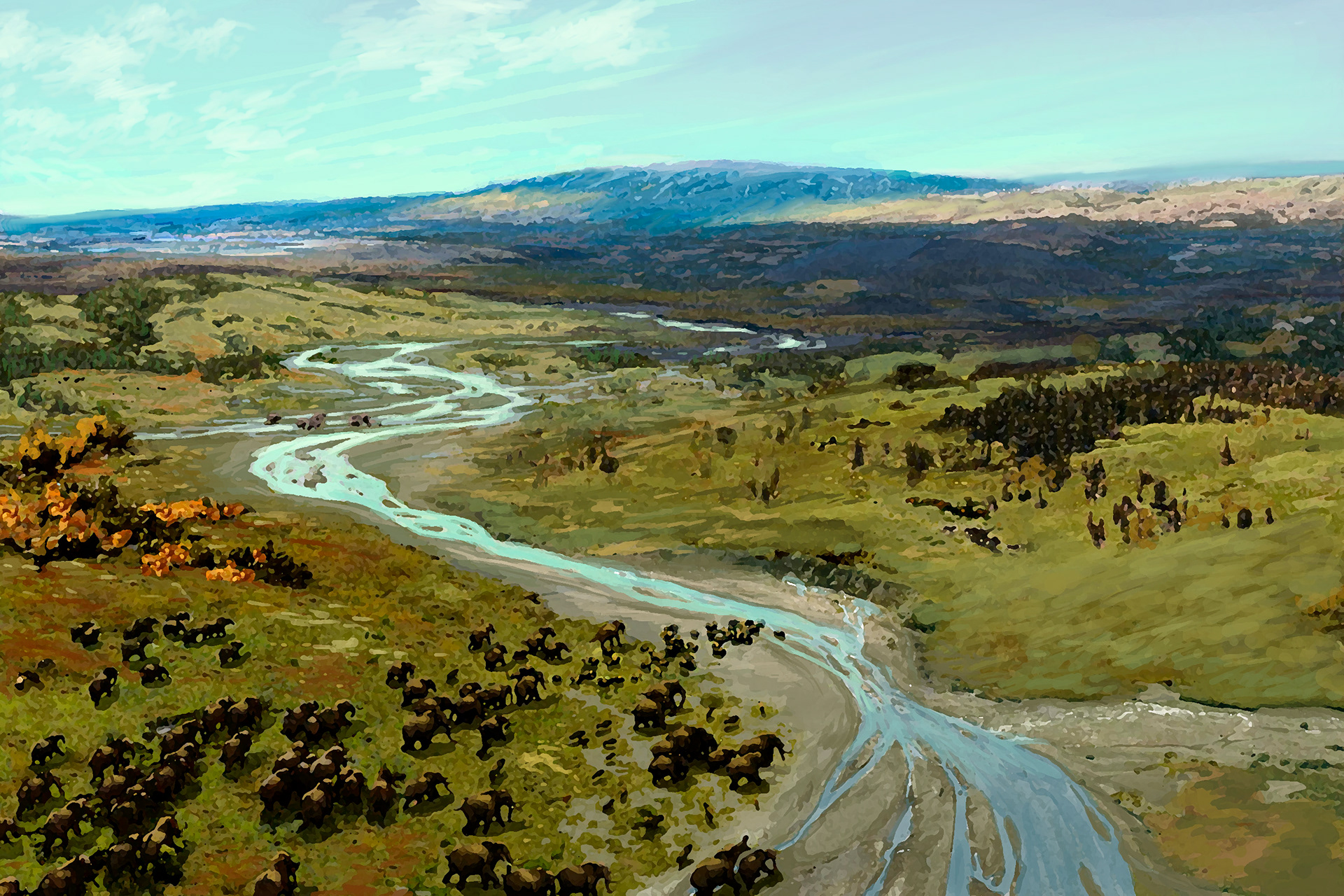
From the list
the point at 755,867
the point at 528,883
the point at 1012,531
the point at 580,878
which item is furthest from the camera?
the point at 1012,531

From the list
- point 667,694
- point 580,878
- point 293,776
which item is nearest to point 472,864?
point 580,878

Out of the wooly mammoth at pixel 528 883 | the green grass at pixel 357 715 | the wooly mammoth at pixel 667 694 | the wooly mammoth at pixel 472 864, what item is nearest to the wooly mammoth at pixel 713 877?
the green grass at pixel 357 715

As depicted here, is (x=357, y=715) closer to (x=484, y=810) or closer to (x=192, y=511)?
(x=484, y=810)

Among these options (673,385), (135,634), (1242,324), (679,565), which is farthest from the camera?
(1242,324)

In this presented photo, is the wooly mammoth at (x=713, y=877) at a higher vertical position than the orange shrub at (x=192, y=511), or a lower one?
lower

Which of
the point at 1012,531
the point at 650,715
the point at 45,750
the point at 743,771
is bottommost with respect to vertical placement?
the point at 1012,531

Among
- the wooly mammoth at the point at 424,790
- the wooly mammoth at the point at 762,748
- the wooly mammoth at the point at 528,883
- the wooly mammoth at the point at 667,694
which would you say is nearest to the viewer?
Answer: the wooly mammoth at the point at 528,883

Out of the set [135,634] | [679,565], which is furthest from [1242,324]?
[135,634]

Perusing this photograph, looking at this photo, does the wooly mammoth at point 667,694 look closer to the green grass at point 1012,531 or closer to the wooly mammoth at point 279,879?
the green grass at point 1012,531

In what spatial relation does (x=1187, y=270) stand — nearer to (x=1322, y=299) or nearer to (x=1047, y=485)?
(x=1322, y=299)

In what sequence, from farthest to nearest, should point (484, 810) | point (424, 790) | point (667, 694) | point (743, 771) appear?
point (667, 694)
point (743, 771)
point (424, 790)
point (484, 810)

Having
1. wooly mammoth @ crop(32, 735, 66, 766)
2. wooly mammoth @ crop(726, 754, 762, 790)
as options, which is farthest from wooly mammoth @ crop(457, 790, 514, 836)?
wooly mammoth @ crop(32, 735, 66, 766)
